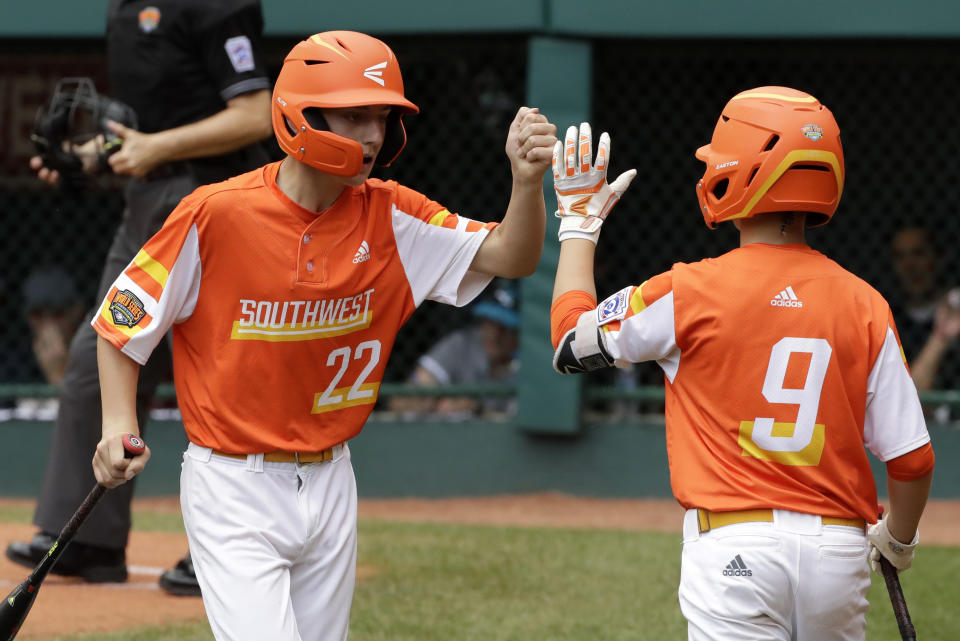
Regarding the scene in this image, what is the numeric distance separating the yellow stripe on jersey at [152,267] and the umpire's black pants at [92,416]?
157 cm

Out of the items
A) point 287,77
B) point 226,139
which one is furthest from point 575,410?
point 287,77

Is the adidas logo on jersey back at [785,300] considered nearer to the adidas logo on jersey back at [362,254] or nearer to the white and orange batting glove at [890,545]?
the white and orange batting glove at [890,545]

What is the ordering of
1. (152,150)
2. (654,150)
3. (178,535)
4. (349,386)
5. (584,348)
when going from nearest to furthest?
(584,348)
(349,386)
(152,150)
(178,535)
(654,150)

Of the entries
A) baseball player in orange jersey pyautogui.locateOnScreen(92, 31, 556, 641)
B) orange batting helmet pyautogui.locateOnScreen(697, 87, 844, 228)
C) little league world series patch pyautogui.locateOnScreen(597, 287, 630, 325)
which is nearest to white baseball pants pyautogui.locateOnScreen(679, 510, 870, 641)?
little league world series patch pyautogui.locateOnScreen(597, 287, 630, 325)

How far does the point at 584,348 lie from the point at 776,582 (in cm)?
61

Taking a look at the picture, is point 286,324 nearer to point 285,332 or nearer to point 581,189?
point 285,332

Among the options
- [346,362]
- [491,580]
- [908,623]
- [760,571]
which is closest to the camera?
[760,571]

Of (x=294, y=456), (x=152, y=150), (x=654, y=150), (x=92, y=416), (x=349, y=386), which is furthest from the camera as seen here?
(x=654, y=150)

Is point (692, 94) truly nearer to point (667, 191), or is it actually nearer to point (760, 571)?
point (667, 191)

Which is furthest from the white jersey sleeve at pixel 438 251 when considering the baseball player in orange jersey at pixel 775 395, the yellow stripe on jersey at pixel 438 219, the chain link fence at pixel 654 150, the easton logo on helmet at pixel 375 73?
the chain link fence at pixel 654 150

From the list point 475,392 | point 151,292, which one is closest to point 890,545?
point 151,292

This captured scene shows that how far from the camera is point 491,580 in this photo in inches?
190

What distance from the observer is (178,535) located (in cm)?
564

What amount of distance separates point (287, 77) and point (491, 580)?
2.52m
